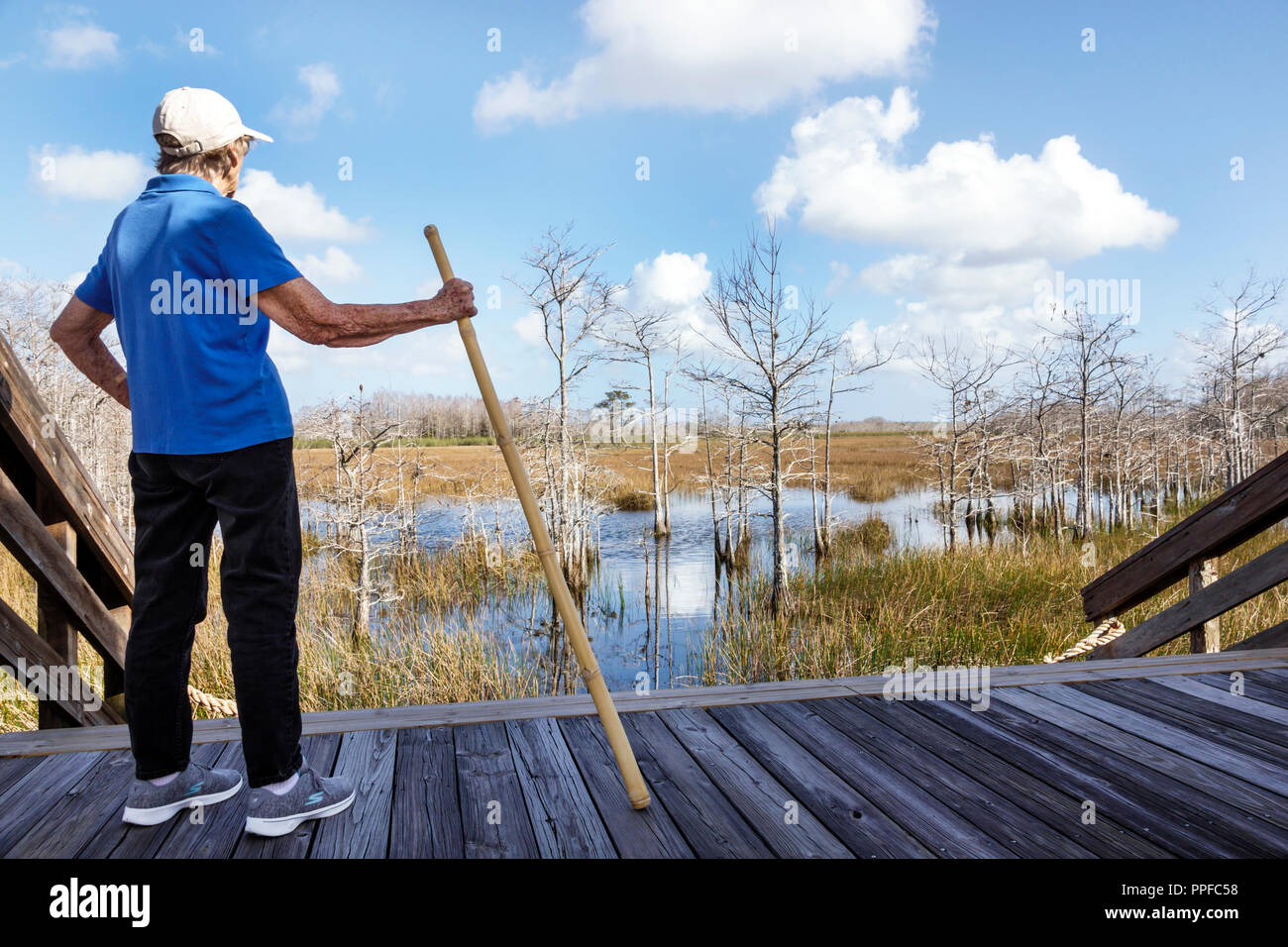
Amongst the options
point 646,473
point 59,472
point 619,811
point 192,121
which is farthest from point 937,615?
point 646,473

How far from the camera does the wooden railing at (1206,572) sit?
3131mm

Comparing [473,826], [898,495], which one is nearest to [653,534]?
[898,495]

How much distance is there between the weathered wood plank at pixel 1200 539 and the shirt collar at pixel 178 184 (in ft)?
11.3

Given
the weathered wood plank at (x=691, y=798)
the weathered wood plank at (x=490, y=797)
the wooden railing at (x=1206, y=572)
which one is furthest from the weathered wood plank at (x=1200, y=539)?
the weathered wood plank at (x=490, y=797)

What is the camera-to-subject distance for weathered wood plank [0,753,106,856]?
6.37 ft

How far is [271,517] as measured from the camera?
176 centimetres

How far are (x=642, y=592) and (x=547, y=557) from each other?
964cm

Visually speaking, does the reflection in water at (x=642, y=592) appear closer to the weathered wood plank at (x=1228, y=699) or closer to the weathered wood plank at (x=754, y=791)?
the weathered wood plank at (x=754, y=791)

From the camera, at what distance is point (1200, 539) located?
3.33 m

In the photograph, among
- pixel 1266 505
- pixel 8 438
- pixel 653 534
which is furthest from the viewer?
pixel 653 534

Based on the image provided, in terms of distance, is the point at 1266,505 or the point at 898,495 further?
the point at 898,495

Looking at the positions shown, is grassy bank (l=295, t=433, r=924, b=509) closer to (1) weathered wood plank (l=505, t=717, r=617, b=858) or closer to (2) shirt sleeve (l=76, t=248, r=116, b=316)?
(1) weathered wood plank (l=505, t=717, r=617, b=858)

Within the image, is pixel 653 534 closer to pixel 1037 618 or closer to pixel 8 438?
pixel 1037 618
